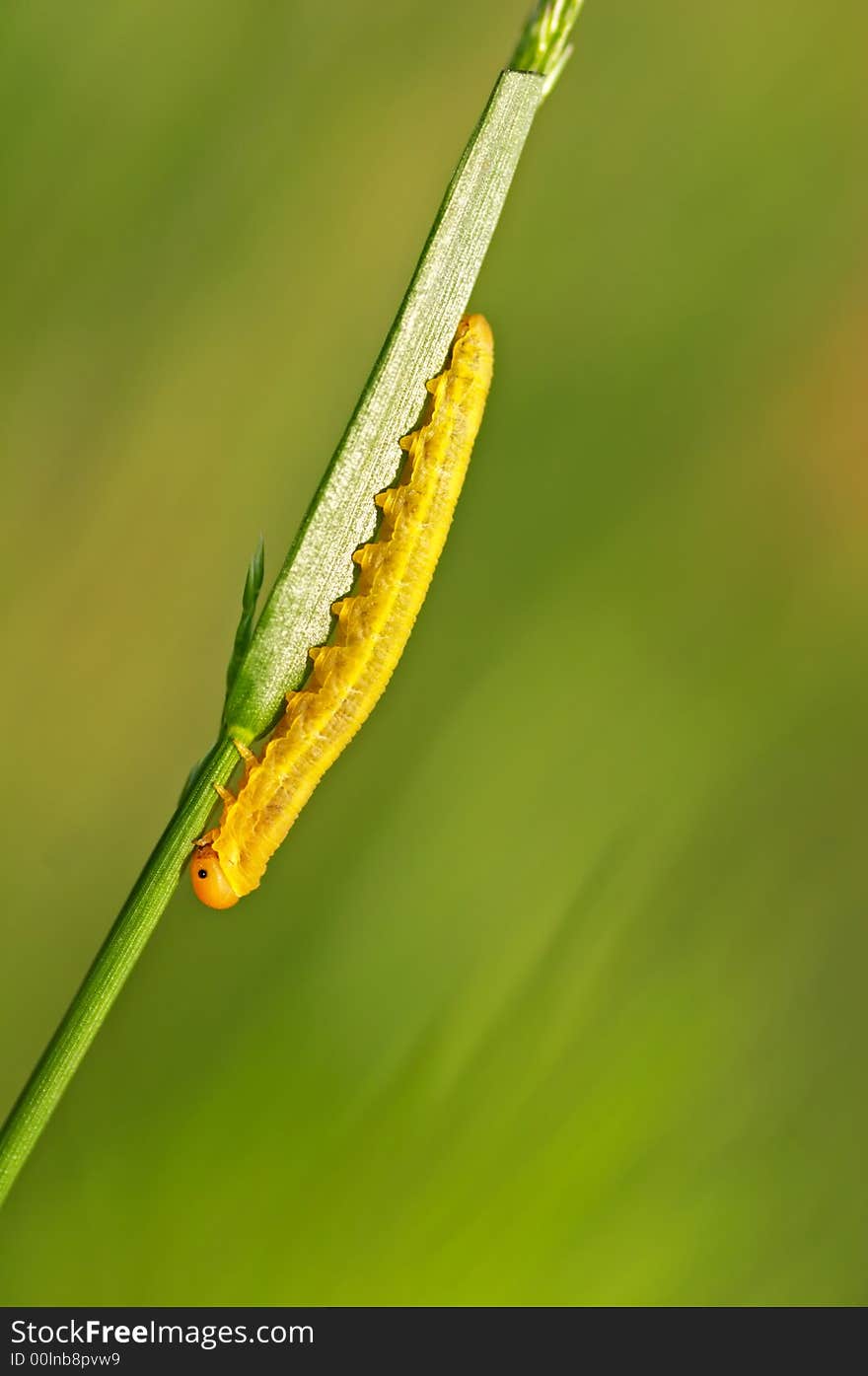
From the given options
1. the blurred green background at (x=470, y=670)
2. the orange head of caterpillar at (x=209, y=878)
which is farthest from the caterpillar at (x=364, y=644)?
the blurred green background at (x=470, y=670)

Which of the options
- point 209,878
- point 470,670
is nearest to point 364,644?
point 209,878

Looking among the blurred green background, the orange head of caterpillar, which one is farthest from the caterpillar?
the blurred green background

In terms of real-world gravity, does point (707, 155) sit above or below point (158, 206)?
above

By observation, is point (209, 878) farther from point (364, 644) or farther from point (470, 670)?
point (470, 670)

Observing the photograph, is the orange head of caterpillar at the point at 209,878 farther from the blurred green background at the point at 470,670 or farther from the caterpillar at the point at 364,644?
the blurred green background at the point at 470,670

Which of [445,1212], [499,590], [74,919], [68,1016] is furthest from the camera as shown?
[74,919]

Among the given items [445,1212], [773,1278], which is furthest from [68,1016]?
[773,1278]

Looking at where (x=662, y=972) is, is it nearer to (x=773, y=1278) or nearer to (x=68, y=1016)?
(x=773, y=1278)
